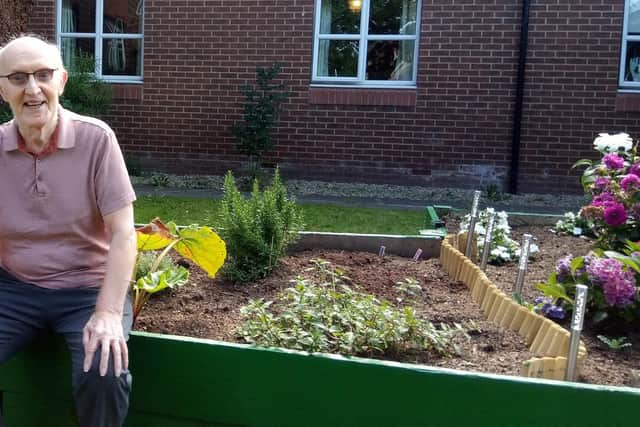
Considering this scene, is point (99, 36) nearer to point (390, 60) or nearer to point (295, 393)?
point (390, 60)

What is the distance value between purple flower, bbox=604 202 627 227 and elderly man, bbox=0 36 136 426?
2.29m

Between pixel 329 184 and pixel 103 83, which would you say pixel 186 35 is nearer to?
pixel 103 83

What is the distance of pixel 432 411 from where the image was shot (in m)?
2.00

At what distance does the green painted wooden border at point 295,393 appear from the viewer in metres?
1.92

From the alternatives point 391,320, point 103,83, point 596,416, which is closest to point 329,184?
point 103,83

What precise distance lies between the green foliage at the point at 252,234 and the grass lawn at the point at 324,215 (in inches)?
93.4

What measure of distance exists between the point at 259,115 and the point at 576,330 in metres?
7.36

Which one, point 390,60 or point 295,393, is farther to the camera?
point 390,60

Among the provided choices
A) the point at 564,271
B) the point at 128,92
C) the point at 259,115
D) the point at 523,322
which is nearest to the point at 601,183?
the point at 564,271

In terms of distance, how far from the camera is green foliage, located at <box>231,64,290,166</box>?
354 inches

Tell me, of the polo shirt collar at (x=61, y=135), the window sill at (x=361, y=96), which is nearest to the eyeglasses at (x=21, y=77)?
the polo shirt collar at (x=61, y=135)

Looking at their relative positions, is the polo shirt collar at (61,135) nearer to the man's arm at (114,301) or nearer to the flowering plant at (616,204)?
the man's arm at (114,301)

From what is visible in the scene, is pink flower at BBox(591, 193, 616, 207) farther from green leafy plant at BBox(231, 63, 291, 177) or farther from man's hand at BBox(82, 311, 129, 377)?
green leafy plant at BBox(231, 63, 291, 177)

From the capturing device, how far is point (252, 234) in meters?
3.44
